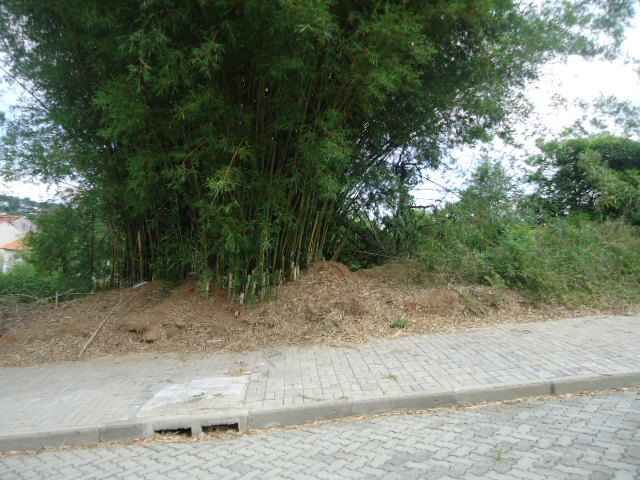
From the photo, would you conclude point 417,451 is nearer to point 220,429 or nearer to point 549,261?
point 220,429

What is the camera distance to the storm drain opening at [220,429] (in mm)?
4253

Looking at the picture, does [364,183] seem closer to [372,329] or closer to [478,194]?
[478,194]

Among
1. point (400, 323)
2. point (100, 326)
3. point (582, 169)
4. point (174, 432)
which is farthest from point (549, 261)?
point (100, 326)

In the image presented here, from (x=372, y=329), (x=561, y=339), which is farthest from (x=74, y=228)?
(x=561, y=339)

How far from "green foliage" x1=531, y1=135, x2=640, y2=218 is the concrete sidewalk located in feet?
21.5

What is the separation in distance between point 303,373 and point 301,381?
285 mm

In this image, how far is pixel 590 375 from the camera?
15.4ft

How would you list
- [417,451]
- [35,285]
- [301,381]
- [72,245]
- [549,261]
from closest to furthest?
[417,451]
[301,381]
[549,261]
[72,245]
[35,285]

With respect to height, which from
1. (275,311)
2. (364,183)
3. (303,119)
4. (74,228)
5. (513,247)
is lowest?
(275,311)

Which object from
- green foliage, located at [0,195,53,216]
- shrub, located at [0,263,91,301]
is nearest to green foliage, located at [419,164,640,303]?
green foliage, located at [0,195,53,216]

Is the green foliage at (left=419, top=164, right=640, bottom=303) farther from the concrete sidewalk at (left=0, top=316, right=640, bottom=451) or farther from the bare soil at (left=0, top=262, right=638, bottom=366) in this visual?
the concrete sidewalk at (left=0, top=316, right=640, bottom=451)

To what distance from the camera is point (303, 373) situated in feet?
17.6

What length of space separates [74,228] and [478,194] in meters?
8.18

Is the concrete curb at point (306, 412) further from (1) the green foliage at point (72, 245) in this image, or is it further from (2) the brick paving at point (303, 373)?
(1) the green foliage at point (72, 245)
